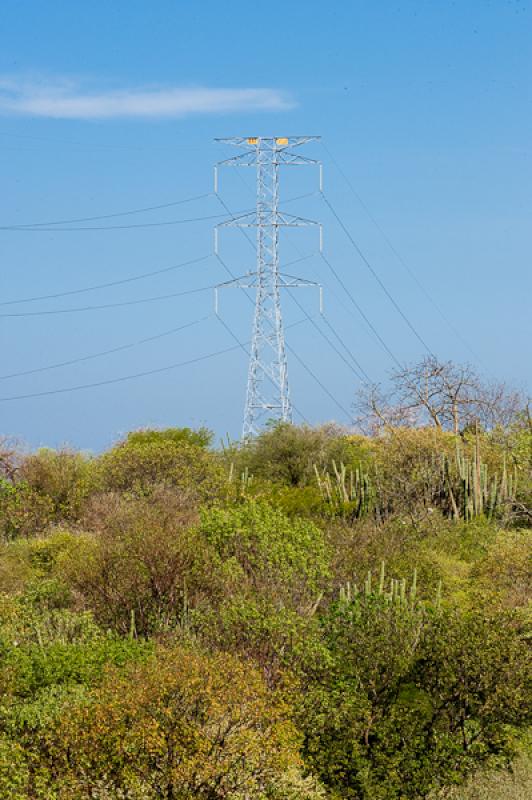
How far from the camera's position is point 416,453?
1297 inches

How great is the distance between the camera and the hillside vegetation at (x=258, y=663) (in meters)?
11.7

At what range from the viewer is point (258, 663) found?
14930 millimetres

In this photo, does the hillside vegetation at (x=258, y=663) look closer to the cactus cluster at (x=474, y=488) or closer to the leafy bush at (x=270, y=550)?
the leafy bush at (x=270, y=550)

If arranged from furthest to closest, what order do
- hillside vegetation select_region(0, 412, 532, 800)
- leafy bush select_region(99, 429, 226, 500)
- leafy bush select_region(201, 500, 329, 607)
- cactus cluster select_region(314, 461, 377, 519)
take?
cactus cluster select_region(314, 461, 377, 519)
leafy bush select_region(99, 429, 226, 500)
leafy bush select_region(201, 500, 329, 607)
hillside vegetation select_region(0, 412, 532, 800)

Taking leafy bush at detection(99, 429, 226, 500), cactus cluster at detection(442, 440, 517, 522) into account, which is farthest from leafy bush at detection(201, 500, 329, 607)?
cactus cluster at detection(442, 440, 517, 522)

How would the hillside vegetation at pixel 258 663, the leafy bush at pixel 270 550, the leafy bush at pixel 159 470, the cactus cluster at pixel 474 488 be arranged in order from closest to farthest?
1. the hillside vegetation at pixel 258 663
2. the leafy bush at pixel 270 550
3. the leafy bush at pixel 159 470
4. the cactus cluster at pixel 474 488

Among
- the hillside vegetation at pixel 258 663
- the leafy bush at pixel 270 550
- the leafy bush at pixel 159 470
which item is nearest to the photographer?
the hillside vegetation at pixel 258 663

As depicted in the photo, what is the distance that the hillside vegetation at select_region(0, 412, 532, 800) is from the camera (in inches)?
461

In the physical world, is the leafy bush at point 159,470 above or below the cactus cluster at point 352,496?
above

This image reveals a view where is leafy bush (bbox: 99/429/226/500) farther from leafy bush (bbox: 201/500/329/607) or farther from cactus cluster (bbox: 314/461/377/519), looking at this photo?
leafy bush (bbox: 201/500/329/607)

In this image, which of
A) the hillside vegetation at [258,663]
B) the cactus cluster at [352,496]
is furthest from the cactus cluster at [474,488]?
the hillside vegetation at [258,663]

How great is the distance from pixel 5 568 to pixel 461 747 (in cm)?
1157

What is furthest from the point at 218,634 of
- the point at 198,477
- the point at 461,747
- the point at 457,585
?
the point at 198,477

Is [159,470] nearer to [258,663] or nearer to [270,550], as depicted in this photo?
[270,550]
